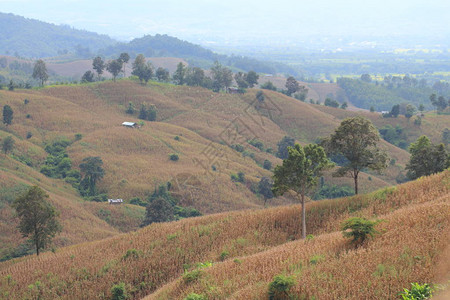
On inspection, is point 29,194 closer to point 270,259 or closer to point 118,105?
point 270,259

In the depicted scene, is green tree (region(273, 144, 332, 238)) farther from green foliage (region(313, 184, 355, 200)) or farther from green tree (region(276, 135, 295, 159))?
green tree (region(276, 135, 295, 159))

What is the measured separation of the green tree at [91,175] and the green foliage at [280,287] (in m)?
54.5

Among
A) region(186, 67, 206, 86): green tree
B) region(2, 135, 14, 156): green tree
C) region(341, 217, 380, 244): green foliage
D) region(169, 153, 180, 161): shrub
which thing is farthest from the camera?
region(186, 67, 206, 86): green tree

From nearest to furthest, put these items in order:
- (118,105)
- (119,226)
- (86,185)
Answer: (119,226), (86,185), (118,105)

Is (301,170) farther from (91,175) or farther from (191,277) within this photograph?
(91,175)

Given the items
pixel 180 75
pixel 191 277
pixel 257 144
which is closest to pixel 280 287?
pixel 191 277

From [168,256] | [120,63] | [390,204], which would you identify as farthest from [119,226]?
[120,63]

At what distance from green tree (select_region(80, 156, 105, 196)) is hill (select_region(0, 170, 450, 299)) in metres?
34.5

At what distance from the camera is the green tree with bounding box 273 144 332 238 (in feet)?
90.8

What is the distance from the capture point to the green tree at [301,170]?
2767 cm

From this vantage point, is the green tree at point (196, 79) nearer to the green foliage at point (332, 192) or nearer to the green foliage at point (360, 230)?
the green foliage at point (332, 192)

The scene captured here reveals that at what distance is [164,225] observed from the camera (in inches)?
1249

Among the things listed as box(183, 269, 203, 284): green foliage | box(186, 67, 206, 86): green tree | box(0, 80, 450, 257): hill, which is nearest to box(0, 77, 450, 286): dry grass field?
box(0, 80, 450, 257): hill

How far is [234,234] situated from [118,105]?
285 ft
